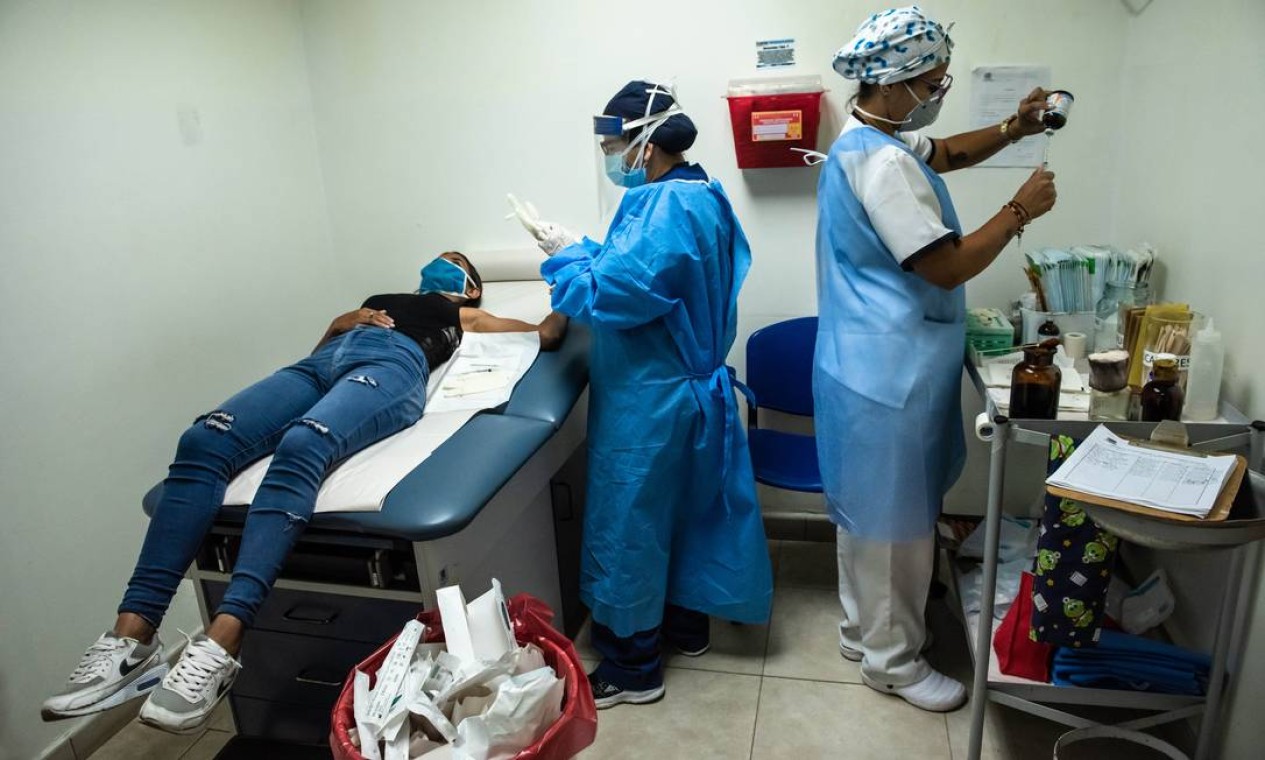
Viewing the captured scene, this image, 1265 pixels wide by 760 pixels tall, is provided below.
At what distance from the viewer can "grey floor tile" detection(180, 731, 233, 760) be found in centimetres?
193

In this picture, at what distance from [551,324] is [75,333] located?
1119 mm

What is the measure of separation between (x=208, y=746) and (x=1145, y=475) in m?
2.05

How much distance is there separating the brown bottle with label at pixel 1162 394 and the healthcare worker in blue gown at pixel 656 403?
34.3 inches

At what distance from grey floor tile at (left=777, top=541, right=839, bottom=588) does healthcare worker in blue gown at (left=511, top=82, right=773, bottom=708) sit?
1.62 feet

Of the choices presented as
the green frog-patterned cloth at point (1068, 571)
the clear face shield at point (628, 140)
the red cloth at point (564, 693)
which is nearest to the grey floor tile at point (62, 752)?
the red cloth at point (564, 693)

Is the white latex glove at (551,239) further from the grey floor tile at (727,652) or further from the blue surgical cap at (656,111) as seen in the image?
the grey floor tile at (727,652)

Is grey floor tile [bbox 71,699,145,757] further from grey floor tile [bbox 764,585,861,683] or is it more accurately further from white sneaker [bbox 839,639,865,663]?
white sneaker [bbox 839,639,865,663]

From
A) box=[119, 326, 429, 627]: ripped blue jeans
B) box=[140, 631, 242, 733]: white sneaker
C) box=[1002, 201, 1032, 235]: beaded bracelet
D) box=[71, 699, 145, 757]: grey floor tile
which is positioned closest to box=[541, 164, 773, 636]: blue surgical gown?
box=[119, 326, 429, 627]: ripped blue jeans

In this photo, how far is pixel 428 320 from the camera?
7.64ft

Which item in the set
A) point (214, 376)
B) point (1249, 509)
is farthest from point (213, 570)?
point (1249, 509)

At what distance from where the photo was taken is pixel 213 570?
5.58ft

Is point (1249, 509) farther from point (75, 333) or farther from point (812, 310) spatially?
point (75, 333)

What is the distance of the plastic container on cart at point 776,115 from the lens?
225cm

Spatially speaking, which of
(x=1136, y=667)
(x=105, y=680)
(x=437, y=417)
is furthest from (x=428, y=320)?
(x=1136, y=667)
